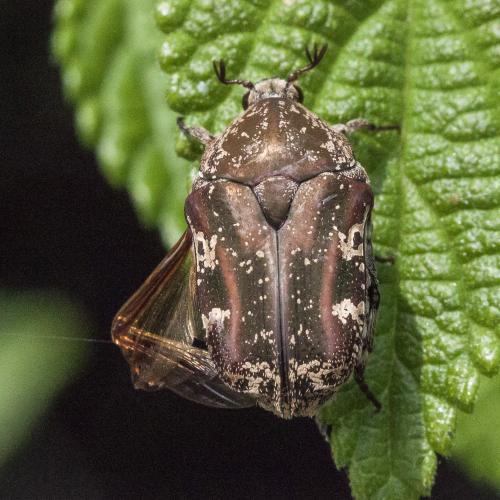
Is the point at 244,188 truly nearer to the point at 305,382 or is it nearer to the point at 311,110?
the point at 311,110

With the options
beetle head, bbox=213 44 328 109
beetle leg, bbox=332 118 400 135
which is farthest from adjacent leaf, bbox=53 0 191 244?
beetle leg, bbox=332 118 400 135

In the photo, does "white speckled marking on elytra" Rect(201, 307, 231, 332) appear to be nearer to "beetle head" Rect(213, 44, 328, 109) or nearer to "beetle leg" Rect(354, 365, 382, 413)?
"beetle leg" Rect(354, 365, 382, 413)

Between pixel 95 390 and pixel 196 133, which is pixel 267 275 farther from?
pixel 95 390

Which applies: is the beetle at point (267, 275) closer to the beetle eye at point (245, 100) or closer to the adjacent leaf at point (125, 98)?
the beetle eye at point (245, 100)

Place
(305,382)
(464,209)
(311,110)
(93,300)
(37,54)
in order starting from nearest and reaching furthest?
(305,382)
(464,209)
(311,110)
(37,54)
(93,300)

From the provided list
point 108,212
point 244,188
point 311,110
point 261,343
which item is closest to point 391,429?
point 261,343
